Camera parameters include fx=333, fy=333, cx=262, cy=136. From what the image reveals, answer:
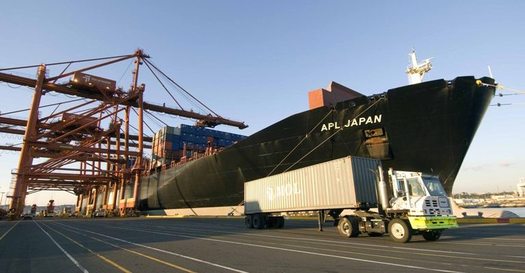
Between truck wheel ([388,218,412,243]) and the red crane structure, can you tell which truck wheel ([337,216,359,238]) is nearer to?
truck wheel ([388,218,412,243])

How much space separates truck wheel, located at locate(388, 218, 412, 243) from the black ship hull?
787cm

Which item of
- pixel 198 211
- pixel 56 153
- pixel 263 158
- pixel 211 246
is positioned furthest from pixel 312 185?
pixel 56 153

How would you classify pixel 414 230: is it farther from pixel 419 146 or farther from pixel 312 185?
pixel 419 146

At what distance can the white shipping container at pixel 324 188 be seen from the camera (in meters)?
14.6

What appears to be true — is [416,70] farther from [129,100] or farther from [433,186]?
[129,100]

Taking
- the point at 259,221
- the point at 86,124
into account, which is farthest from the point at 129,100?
the point at 259,221

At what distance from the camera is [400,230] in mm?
12414

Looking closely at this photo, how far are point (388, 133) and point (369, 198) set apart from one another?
722 cm

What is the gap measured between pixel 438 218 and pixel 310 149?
11.7 m

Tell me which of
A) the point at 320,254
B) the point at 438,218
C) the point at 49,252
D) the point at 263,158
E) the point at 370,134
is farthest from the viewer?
the point at 263,158

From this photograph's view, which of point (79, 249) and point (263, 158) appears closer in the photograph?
point (79, 249)

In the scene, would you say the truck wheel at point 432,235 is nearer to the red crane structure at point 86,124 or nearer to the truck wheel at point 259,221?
the truck wheel at point 259,221

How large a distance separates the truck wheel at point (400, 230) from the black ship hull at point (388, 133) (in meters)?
7.87

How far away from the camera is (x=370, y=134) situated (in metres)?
21.1
